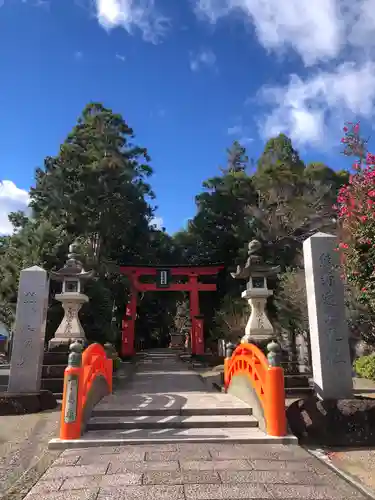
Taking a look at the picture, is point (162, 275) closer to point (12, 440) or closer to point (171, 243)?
point (171, 243)

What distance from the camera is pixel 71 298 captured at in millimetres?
11875

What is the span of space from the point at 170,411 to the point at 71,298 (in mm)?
6421

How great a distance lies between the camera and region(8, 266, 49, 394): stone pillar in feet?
26.7

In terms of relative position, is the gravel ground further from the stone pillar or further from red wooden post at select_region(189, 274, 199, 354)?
red wooden post at select_region(189, 274, 199, 354)

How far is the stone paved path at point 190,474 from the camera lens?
3514 mm

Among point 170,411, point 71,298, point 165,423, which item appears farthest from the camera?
point 71,298

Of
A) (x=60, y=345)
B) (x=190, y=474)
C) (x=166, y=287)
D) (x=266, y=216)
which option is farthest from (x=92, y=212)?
(x=190, y=474)

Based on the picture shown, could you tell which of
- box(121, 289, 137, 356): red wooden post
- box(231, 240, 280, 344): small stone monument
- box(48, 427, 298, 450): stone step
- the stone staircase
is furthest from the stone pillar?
box(121, 289, 137, 356): red wooden post

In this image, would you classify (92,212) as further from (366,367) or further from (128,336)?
(366,367)

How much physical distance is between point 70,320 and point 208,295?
1636 cm

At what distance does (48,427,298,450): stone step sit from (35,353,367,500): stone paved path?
0.38ft

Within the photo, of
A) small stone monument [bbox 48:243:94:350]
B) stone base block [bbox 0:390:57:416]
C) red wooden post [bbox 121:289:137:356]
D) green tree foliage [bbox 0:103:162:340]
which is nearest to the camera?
stone base block [bbox 0:390:57:416]

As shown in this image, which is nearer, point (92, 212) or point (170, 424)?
point (170, 424)

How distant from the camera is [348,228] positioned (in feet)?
20.1
